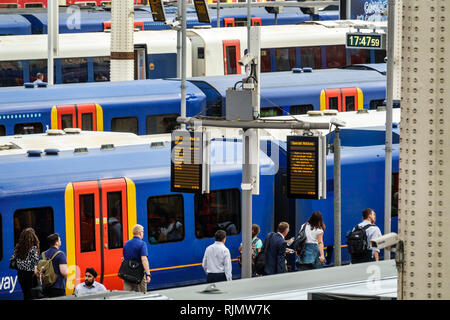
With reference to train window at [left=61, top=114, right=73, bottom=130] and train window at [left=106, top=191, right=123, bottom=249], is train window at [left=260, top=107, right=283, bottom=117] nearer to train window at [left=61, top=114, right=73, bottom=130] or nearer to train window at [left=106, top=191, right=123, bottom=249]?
train window at [left=61, top=114, right=73, bottom=130]

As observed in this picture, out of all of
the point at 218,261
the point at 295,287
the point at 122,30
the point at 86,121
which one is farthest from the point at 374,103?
the point at 295,287

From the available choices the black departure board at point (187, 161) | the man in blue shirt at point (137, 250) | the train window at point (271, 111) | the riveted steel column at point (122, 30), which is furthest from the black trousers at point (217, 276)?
the riveted steel column at point (122, 30)

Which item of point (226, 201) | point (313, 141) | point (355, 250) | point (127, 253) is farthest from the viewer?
point (226, 201)

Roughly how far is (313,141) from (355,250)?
265cm

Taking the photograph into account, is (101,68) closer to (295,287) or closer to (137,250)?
(137,250)

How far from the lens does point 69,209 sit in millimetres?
15227

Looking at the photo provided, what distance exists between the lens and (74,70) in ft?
99.2

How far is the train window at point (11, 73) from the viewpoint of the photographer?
29.1 meters

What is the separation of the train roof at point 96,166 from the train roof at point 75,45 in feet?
43.0

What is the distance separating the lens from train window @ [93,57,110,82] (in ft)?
101

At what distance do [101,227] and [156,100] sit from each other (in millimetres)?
8291

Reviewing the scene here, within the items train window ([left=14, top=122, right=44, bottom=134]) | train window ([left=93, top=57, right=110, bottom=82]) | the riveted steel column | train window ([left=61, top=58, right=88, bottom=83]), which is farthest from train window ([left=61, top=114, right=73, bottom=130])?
train window ([left=93, top=57, right=110, bottom=82])

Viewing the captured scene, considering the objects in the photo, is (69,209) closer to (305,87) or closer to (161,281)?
(161,281)
